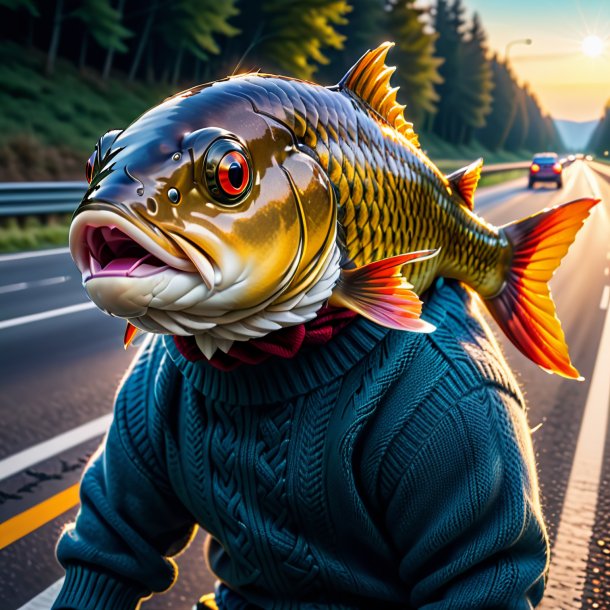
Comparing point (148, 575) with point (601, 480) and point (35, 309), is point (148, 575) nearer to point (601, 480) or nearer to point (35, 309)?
point (601, 480)

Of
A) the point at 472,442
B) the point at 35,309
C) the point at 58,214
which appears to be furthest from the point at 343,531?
the point at 58,214

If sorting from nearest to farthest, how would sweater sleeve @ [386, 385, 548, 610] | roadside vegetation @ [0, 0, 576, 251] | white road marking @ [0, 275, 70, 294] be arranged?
sweater sleeve @ [386, 385, 548, 610], white road marking @ [0, 275, 70, 294], roadside vegetation @ [0, 0, 576, 251]

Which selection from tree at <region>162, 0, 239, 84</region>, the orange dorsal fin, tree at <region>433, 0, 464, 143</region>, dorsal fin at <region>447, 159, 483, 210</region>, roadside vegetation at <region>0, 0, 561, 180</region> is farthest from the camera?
tree at <region>433, 0, 464, 143</region>

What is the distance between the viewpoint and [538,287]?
1.56 metres

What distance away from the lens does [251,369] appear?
1412 millimetres

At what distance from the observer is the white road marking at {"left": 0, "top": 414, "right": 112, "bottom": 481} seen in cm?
468

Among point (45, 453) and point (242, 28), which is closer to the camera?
point (45, 453)

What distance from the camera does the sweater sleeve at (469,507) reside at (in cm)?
133

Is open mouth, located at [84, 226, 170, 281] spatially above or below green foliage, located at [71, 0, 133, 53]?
above

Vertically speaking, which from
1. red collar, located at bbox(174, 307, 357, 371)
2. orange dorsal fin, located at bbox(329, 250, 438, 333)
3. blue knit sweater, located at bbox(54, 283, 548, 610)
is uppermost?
orange dorsal fin, located at bbox(329, 250, 438, 333)

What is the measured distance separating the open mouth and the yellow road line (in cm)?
316

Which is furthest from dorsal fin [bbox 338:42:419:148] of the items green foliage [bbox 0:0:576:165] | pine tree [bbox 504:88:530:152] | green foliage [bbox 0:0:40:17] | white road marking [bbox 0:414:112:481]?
pine tree [bbox 504:88:530:152]

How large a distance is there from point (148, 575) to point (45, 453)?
343 centimetres

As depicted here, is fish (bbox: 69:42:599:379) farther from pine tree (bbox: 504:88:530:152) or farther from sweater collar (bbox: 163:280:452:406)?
pine tree (bbox: 504:88:530:152)
